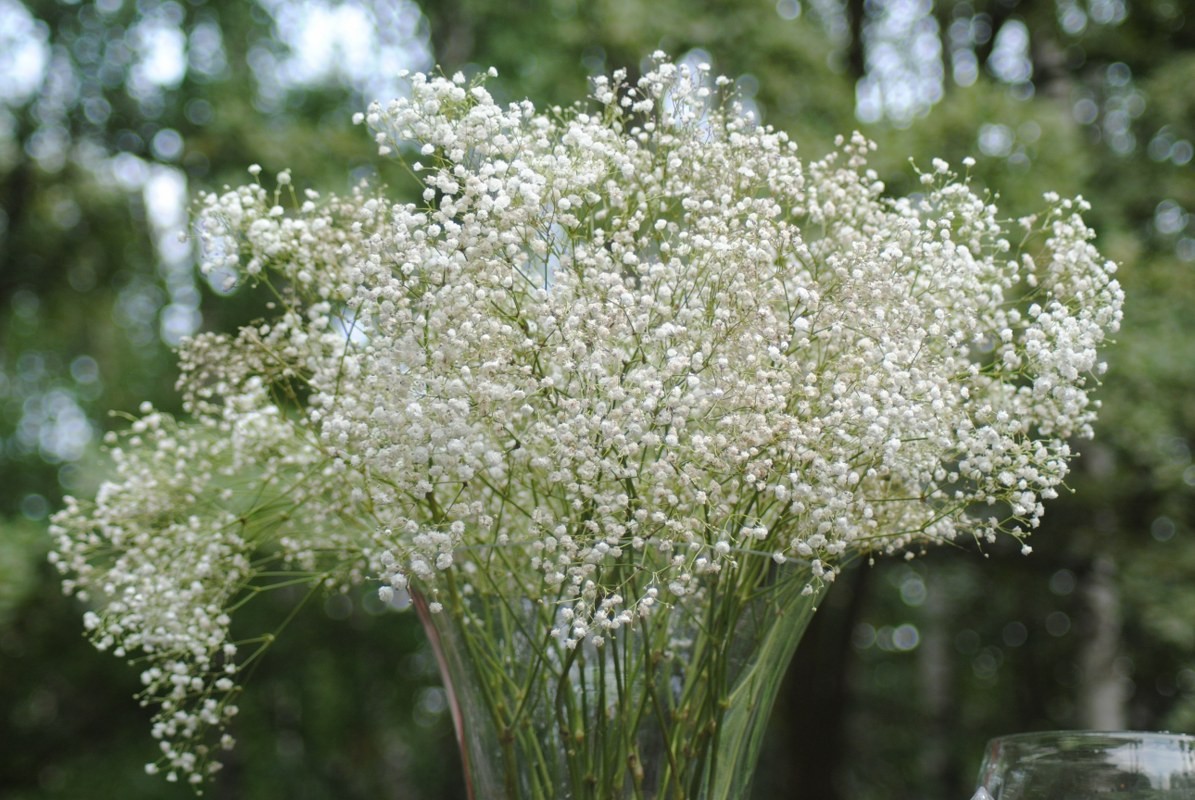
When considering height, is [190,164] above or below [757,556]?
above

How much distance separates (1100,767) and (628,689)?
20.5 inches

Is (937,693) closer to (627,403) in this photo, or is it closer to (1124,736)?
(1124,736)

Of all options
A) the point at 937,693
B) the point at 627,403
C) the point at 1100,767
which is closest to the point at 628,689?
the point at 627,403

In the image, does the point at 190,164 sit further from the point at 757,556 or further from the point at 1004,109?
the point at 757,556

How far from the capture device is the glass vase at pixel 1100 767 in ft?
4.04

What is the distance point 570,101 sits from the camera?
5.95 meters

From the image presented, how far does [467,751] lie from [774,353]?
0.65 meters

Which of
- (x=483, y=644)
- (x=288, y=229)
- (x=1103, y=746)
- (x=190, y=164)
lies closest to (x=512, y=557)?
(x=483, y=644)

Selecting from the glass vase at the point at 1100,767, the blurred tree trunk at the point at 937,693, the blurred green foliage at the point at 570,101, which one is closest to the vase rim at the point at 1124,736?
the glass vase at the point at 1100,767

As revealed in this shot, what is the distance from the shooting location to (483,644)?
1470mm

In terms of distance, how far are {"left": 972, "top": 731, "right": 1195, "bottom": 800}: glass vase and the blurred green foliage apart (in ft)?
12.5

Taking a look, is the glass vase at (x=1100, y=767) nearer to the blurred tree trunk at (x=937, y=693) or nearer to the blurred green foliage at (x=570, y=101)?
the blurred green foliage at (x=570, y=101)

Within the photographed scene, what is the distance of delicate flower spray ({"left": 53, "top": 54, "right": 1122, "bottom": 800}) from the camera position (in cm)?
128

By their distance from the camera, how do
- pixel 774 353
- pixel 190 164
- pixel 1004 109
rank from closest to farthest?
pixel 774 353 → pixel 1004 109 → pixel 190 164
